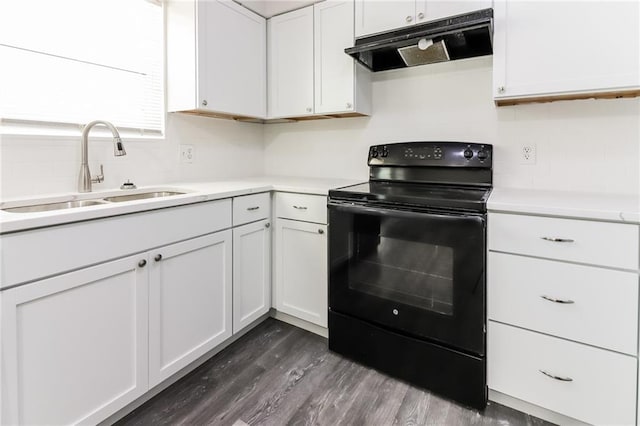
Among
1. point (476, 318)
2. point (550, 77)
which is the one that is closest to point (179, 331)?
point (476, 318)

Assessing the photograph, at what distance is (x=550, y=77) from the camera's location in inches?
59.8

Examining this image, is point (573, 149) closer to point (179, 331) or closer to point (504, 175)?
point (504, 175)

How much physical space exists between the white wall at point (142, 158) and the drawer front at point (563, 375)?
1.97m

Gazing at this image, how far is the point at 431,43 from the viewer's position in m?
1.71

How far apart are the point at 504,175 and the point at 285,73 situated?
156 centimetres

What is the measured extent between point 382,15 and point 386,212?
1142mm

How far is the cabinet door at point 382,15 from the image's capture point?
1842mm

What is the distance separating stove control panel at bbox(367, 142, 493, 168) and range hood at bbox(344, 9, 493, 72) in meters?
0.49

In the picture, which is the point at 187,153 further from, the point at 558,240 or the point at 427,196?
the point at 558,240

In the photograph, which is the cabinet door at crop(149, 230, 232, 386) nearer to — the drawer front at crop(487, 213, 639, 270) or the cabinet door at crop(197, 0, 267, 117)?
the cabinet door at crop(197, 0, 267, 117)

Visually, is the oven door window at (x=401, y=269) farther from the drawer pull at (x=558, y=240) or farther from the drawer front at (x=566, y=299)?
the drawer pull at (x=558, y=240)

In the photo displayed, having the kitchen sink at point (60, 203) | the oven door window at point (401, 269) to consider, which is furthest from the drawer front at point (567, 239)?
the kitchen sink at point (60, 203)

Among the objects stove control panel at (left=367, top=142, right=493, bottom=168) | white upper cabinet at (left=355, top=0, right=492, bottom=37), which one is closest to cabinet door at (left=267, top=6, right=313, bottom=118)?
white upper cabinet at (left=355, top=0, right=492, bottom=37)

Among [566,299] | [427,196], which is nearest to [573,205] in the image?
[566,299]
